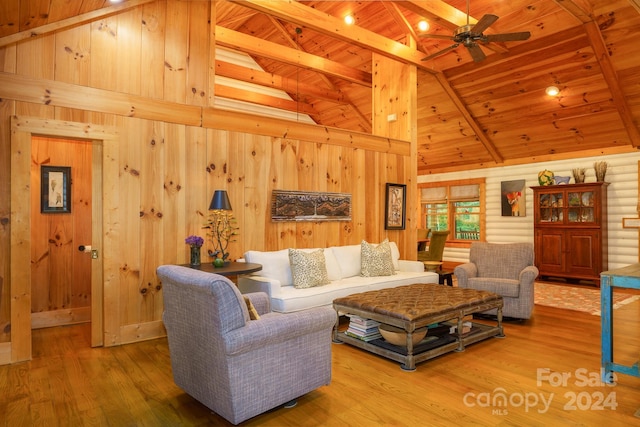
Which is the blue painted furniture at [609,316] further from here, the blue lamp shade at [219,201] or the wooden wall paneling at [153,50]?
the wooden wall paneling at [153,50]

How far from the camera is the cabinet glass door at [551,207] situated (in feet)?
24.4

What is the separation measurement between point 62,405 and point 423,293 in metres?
3.01

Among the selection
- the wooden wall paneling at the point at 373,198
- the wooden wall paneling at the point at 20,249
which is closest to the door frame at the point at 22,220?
the wooden wall paneling at the point at 20,249

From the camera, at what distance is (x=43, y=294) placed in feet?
14.1

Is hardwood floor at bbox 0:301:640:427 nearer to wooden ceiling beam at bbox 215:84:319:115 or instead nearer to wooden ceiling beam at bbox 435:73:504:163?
wooden ceiling beam at bbox 435:73:504:163

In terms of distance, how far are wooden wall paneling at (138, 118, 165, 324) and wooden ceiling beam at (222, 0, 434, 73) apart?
1.71m

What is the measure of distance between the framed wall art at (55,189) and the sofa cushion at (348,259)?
3.20m

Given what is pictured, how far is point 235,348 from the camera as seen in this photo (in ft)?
6.64

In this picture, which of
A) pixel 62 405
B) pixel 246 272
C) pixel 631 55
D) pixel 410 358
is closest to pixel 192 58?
pixel 246 272

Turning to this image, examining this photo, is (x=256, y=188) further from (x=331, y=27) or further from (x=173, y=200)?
(x=331, y=27)

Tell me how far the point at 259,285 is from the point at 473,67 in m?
5.44

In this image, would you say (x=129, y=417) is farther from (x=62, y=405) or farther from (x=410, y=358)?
(x=410, y=358)

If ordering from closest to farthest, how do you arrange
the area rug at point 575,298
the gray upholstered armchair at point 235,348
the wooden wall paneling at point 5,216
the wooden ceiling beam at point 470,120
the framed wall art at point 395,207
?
the gray upholstered armchair at point 235,348, the wooden wall paneling at point 5,216, the area rug at point 575,298, the framed wall art at point 395,207, the wooden ceiling beam at point 470,120

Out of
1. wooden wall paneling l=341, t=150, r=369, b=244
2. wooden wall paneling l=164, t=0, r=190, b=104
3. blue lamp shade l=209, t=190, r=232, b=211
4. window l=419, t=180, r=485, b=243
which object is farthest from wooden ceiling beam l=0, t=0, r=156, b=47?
window l=419, t=180, r=485, b=243
